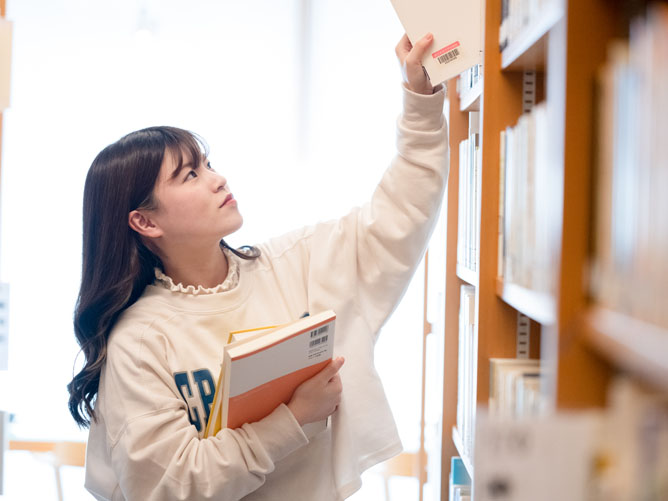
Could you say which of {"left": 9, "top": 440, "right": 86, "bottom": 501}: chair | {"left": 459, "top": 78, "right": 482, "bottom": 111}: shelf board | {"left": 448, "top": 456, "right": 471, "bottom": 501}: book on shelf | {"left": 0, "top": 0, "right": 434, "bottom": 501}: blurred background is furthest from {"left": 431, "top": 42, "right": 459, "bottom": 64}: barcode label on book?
{"left": 9, "top": 440, "right": 86, "bottom": 501}: chair

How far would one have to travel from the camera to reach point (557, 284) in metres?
0.61

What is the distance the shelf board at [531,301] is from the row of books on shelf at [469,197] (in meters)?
0.42

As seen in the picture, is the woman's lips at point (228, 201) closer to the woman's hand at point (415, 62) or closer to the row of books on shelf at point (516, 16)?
the woman's hand at point (415, 62)

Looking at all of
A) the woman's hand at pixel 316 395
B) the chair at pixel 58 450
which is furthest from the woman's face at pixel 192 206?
the chair at pixel 58 450

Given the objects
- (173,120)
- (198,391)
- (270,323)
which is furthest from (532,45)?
(173,120)

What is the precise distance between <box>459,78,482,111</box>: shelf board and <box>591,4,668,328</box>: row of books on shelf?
78 cm

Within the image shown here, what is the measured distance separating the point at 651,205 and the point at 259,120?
93.8 inches

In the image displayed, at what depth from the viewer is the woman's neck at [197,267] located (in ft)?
4.58

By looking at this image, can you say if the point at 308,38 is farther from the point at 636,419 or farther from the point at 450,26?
the point at 636,419

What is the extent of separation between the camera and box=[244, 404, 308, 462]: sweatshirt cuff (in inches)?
46.3

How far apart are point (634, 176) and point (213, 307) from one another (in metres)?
0.98

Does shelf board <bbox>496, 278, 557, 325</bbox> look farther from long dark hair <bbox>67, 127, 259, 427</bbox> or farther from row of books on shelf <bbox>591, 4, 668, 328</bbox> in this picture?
long dark hair <bbox>67, 127, 259, 427</bbox>

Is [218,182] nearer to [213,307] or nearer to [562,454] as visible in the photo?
[213,307]

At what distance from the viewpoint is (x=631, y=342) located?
0.47 m
